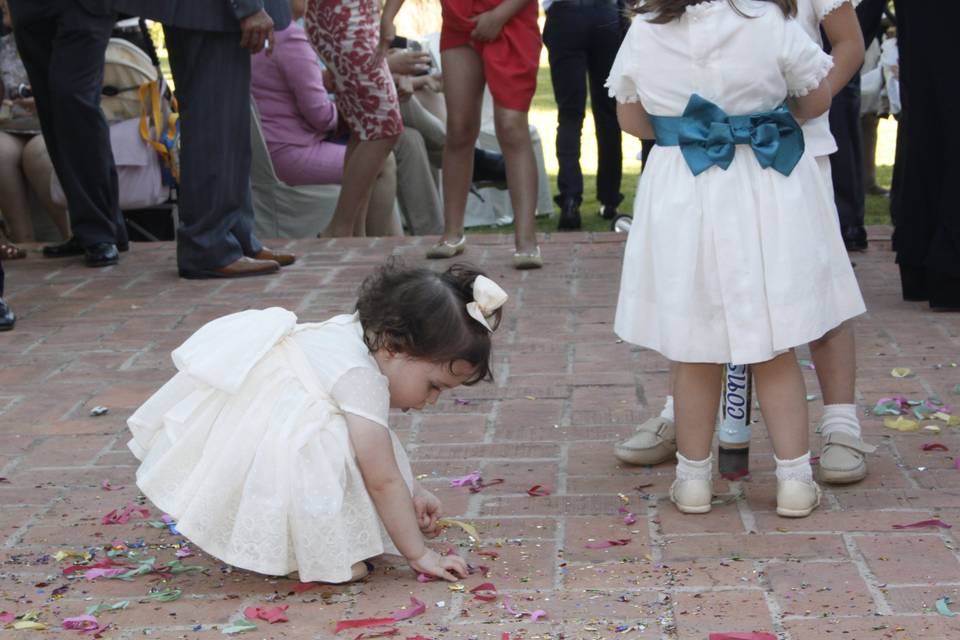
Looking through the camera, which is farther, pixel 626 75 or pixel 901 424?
pixel 901 424

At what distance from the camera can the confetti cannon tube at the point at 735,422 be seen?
3697 mm

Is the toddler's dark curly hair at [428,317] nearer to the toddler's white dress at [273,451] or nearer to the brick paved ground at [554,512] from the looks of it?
the toddler's white dress at [273,451]

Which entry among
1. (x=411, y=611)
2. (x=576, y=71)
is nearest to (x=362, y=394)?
(x=411, y=611)

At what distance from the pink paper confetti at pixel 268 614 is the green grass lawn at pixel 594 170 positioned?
6362mm

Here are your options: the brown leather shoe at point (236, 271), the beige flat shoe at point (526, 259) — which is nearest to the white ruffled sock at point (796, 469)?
the beige flat shoe at point (526, 259)

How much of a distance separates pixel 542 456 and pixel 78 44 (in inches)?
144

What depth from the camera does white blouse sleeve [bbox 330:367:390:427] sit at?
3.06 m

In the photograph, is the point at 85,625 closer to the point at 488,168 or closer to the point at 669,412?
the point at 669,412

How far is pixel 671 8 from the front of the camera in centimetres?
326

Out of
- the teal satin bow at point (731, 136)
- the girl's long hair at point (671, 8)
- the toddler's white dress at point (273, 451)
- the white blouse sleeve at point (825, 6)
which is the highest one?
the girl's long hair at point (671, 8)

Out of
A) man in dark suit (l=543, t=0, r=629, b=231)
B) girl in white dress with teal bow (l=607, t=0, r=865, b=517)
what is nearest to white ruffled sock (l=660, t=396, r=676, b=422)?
girl in white dress with teal bow (l=607, t=0, r=865, b=517)

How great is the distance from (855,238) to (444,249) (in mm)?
1938

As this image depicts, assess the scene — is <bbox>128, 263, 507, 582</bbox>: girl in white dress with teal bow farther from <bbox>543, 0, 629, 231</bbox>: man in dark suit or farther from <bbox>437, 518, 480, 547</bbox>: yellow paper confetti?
<bbox>543, 0, 629, 231</bbox>: man in dark suit

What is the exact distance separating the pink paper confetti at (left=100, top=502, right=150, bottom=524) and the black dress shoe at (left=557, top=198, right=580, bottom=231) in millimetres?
5504
